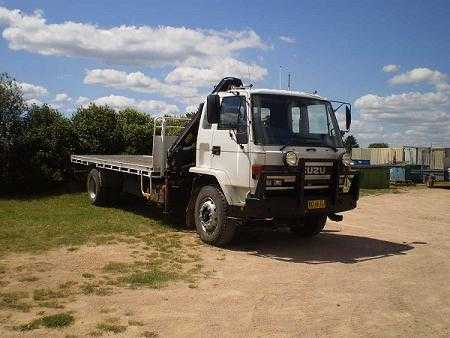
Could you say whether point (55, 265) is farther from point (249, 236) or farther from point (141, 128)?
point (141, 128)

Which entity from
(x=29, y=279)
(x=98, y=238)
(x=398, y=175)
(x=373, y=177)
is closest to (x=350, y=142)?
(x=98, y=238)

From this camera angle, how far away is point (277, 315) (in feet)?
17.8

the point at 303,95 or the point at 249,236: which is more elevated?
the point at 303,95

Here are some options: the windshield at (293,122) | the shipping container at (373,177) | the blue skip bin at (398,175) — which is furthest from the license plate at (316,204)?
the blue skip bin at (398,175)

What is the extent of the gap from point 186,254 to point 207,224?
930 millimetres

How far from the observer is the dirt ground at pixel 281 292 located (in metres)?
5.05

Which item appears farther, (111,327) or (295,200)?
(295,200)

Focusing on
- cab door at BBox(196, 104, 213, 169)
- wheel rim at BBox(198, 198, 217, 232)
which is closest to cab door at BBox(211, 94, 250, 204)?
cab door at BBox(196, 104, 213, 169)

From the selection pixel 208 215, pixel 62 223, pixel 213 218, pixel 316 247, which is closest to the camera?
pixel 213 218

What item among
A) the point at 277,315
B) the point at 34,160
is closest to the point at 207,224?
the point at 277,315

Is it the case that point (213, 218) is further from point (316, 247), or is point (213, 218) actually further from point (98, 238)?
point (98, 238)

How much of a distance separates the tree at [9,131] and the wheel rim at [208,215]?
9.12 m

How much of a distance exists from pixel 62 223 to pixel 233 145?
456 centimetres

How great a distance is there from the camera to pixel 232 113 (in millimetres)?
8586
